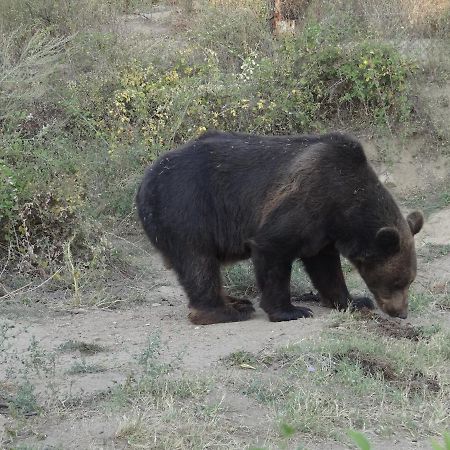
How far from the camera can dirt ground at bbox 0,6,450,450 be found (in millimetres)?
5750

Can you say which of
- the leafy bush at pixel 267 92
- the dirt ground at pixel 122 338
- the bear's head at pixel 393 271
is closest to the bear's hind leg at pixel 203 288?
the dirt ground at pixel 122 338

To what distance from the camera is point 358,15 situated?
1530cm

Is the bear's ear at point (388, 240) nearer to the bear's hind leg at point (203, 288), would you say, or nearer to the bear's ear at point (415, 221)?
the bear's ear at point (415, 221)

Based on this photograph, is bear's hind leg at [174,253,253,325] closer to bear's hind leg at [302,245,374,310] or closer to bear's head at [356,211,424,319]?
bear's hind leg at [302,245,374,310]

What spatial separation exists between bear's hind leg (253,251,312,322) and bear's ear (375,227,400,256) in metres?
0.85

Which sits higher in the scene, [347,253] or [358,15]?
[358,15]

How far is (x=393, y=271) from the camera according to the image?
8492 mm

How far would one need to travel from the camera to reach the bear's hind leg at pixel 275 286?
8391 mm

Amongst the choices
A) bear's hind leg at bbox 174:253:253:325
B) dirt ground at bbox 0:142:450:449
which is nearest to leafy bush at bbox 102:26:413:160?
dirt ground at bbox 0:142:450:449

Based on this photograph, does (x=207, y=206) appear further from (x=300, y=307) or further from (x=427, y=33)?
(x=427, y=33)

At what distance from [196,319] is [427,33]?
869 cm

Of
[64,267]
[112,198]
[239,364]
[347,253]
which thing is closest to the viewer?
[239,364]

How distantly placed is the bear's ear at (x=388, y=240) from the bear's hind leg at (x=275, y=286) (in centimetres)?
85

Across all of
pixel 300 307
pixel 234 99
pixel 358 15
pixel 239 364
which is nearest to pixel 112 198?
pixel 234 99
